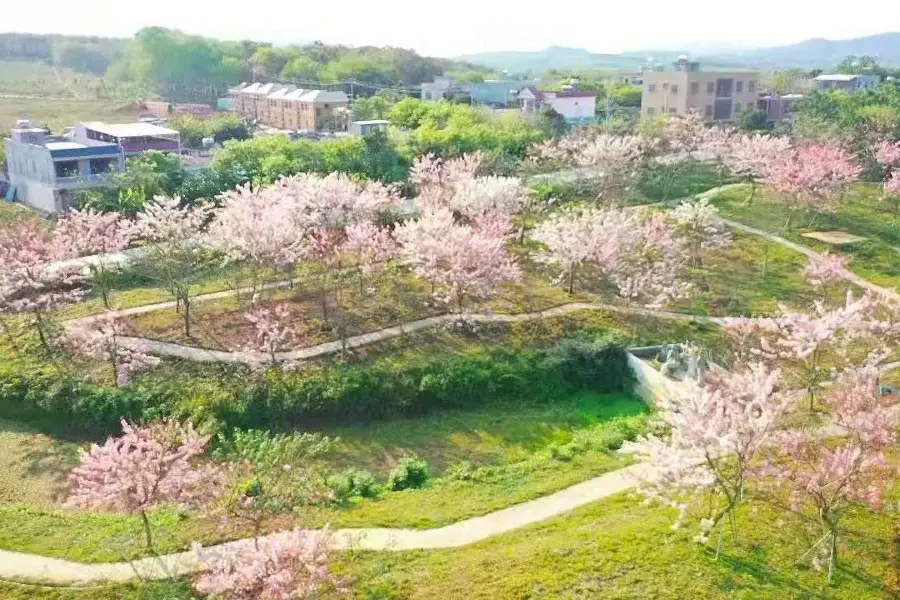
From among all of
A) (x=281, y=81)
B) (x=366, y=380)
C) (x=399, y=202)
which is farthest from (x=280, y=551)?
(x=281, y=81)

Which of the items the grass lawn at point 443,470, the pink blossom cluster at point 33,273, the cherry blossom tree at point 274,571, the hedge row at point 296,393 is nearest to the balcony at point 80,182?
the pink blossom cluster at point 33,273

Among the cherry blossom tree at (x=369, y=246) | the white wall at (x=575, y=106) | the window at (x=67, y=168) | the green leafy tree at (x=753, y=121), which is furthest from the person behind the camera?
the white wall at (x=575, y=106)

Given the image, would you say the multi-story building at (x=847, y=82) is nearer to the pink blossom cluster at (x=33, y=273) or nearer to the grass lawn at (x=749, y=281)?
the grass lawn at (x=749, y=281)

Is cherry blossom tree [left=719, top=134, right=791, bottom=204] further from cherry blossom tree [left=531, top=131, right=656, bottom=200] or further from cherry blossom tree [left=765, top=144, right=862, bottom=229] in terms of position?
cherry blossom tree [left=531, top=131, right=656, bottom=200]

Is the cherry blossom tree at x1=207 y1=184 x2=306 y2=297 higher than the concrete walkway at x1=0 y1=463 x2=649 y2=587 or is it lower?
higher

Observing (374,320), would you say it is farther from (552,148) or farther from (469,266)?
(552,148)

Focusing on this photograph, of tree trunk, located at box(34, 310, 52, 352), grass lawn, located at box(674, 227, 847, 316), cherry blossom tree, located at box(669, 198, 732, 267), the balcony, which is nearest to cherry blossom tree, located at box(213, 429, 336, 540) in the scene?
tree trunk, located at box(34, 310, 52, 352)
